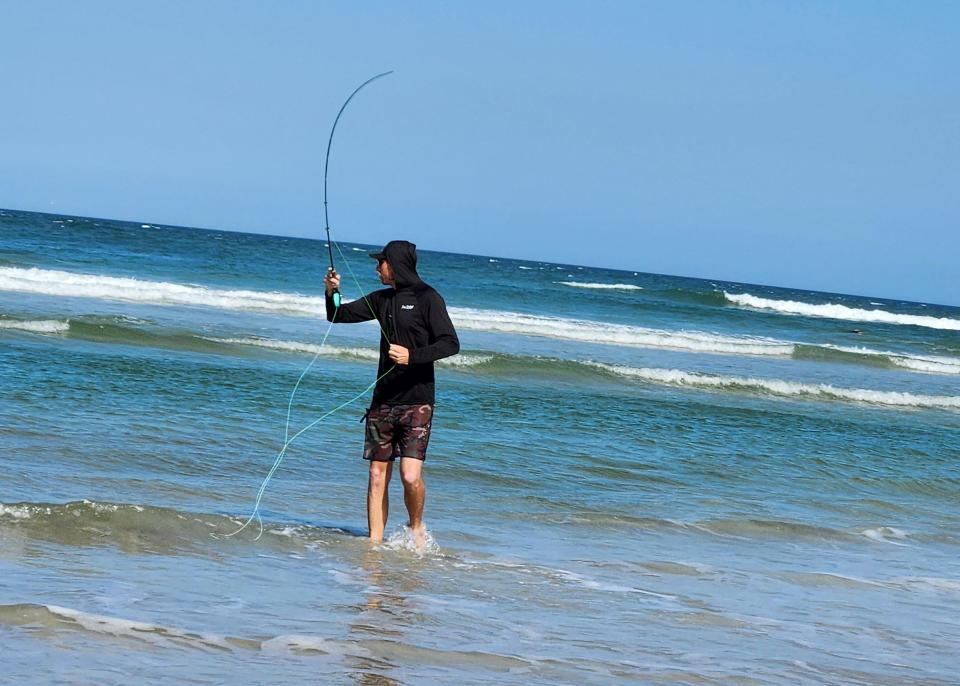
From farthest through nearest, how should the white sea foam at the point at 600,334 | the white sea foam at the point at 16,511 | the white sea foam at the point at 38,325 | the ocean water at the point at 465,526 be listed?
the white sea foam at the point at 600,334 → the white sea foam at the point at 38,325 → the white sea foam at the point at 16,511 → the ocean water at the point at 465,526

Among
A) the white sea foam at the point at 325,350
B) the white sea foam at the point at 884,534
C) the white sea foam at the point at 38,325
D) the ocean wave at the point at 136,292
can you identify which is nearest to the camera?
the white sea foam at the point at 884,534

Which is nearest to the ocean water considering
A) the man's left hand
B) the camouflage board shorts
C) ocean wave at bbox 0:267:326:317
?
the camouflage board shorts

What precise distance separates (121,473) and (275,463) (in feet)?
4.15

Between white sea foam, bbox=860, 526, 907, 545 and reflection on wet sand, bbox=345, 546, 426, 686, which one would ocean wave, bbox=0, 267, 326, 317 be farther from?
reflection on wet sand, bbox=345, 546, 426, 686

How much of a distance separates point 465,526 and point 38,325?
9.72 metres

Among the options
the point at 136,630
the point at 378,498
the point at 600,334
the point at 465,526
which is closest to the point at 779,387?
A: the point at 600,334

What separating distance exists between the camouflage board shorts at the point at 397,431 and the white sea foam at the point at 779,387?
1138 centimetres

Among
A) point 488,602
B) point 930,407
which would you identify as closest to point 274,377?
point 488,602

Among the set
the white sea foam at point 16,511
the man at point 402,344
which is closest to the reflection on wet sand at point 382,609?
the man at point 402,344

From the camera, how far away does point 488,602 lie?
17.5ft

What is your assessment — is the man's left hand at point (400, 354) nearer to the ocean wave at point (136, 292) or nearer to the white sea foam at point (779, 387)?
the white sea foam at point (779, 387)

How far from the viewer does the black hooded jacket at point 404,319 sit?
20.0 ft

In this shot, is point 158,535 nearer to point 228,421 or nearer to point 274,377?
point 228,421

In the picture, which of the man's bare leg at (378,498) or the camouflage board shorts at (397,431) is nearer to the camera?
the camouflage board shorts at (397,431)
